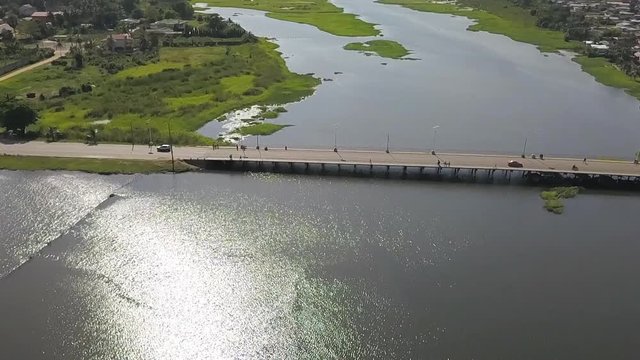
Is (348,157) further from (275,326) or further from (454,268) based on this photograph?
(275,326)

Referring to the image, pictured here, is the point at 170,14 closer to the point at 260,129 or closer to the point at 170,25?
the point at 170,25

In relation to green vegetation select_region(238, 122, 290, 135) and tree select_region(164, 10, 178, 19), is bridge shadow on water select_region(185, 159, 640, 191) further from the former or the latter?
tree select_region(164, 10, 178, 19)

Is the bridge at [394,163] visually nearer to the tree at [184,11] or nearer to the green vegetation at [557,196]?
the green vegetation at [557,196]

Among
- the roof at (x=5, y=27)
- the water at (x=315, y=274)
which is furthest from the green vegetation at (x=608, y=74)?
the roof at (x=5, y=27)

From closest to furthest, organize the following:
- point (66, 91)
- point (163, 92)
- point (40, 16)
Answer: point (66, 91) → point (163, 92) → point (40, 16)


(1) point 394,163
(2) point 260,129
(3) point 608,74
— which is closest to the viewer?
(1) point 394,163

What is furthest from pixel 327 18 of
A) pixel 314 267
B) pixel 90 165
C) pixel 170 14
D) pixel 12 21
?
pixel 314 267

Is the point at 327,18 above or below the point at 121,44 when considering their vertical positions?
above
